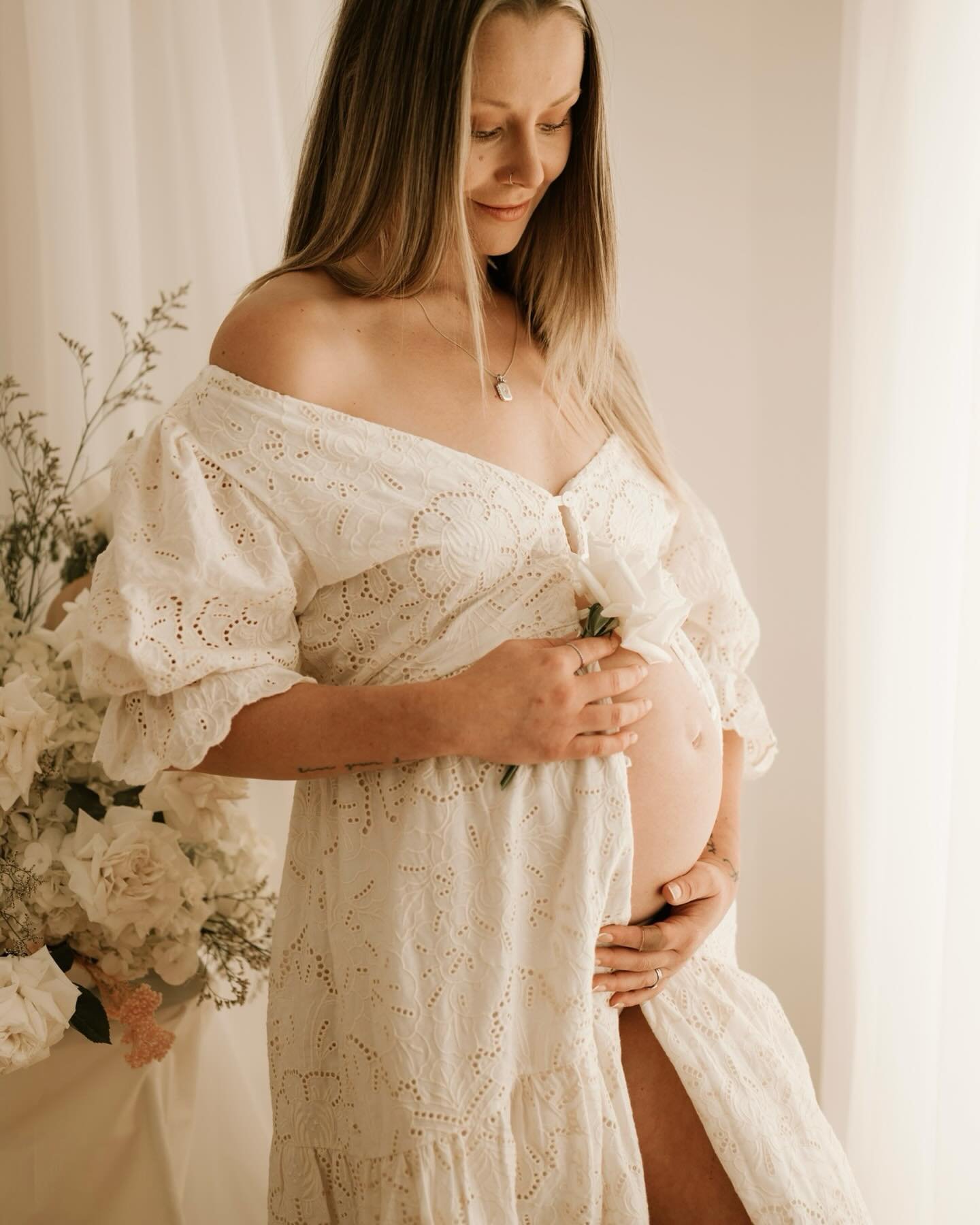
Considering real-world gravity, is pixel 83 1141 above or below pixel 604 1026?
below

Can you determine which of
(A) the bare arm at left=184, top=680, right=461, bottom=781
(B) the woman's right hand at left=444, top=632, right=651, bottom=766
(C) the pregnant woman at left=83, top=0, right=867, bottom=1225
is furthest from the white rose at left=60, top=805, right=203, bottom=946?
(B) the woman's right hand at left=444, top=632, right=651, bottom=766

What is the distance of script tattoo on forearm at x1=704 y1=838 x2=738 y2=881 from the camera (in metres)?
1.23

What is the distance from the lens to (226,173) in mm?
1584

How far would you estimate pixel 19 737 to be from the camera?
3.84ft

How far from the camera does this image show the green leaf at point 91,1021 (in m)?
1.24

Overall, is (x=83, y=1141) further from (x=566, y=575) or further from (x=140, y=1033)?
(x=566, y=575)

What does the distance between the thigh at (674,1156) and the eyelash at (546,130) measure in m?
0.90

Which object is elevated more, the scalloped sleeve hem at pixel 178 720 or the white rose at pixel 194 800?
the scalloped sleeve hem at pixel 178 720

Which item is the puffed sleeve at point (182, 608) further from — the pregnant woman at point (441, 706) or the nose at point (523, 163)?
the nose at point (523, 163)

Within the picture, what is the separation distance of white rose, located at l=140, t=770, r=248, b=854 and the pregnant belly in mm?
481

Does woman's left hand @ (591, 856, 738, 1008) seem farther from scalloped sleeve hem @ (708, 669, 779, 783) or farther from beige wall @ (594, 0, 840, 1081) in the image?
beige wall @ (594, 0, 840, 1081)

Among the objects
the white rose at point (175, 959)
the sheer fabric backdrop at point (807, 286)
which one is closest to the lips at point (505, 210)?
the sheer fabric backdrop at point (807, 286)

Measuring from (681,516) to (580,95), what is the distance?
475mm

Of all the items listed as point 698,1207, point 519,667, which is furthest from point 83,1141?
point 519,667
